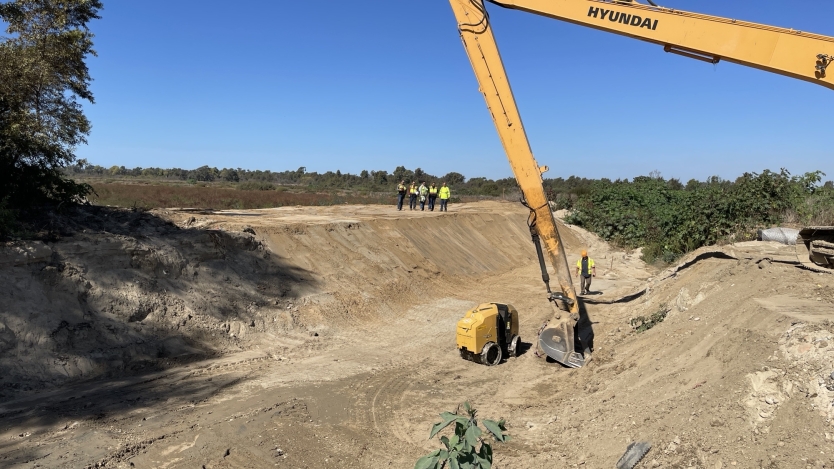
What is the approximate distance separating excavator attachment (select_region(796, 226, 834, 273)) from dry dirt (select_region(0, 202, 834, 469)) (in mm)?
465

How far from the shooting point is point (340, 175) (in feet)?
282

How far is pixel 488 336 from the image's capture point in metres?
10.6

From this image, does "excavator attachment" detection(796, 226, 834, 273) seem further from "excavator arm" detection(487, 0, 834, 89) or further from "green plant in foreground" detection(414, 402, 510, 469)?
"green plant in foreground" detection(414, 402, 510, 469)

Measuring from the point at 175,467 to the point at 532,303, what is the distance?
12221mm

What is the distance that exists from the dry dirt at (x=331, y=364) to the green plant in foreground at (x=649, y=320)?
0.50 ft

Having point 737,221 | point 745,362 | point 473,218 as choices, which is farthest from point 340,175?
point 745,362

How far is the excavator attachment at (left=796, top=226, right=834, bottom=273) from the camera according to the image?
33.1 ft

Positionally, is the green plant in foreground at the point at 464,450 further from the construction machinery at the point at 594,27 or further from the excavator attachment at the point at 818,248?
the excavator attachment at the point at 818,248

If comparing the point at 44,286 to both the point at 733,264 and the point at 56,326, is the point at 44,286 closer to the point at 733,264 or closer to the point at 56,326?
the point at 56,326

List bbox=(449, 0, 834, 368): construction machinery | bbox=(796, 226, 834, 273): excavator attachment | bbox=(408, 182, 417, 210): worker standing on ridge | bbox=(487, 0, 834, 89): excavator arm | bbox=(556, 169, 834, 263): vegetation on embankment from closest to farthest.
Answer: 1. bbox=(487, 0, 834, 89): excavator arm
2. bbox=(449, 0, 834, 368): construction machinery
3. bbox=(796, 226, 834, 273): excavator attachment
4. bbox=(556, 169, 834, 263): vegetation on embankment
5. bbox=(408, 182, 417, 210): worker standing on ridge

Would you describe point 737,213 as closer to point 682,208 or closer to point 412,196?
point 682,208

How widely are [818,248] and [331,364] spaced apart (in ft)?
30.6

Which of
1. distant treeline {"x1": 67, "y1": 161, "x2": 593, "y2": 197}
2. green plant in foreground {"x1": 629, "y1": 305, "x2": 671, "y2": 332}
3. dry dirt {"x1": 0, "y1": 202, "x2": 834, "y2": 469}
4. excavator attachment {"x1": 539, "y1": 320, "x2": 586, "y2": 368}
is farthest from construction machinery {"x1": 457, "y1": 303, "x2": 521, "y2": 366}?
distant treeline {"x1": 67, "y1": 161, "x2": 593, "y2": 197}

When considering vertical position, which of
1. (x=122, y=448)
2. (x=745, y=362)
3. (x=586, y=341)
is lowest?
(x=122, y=448)
